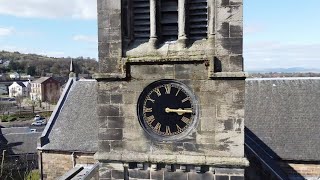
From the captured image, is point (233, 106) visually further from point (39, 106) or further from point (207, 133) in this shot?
point (39, 106)

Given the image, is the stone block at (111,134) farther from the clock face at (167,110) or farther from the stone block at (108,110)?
the clock face at (167,110)

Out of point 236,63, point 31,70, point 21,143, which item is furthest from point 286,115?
point 31,70

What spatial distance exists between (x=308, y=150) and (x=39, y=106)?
90.7 metres

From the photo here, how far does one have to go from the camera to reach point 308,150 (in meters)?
17.9

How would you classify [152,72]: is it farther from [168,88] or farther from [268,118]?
[268,118]

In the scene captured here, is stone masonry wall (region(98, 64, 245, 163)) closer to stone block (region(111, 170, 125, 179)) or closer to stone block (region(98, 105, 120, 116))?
stone block (region(98, 105, 120, 116))

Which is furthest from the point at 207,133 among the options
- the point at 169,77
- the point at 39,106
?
the point at 39,106

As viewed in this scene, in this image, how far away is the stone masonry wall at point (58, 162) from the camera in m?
19.8

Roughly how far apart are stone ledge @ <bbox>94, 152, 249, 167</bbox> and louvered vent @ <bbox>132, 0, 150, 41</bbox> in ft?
10.3

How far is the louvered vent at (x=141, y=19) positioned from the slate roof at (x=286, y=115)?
470 inches

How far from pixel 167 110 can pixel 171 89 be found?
0.55 meters

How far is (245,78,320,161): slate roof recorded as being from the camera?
59.6 feet

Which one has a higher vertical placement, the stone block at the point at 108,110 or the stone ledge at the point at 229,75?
the stone ledge at the point at 229,75

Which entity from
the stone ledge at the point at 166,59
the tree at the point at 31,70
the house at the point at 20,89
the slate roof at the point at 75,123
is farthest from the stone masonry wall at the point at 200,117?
the tree at the point at 31,70
